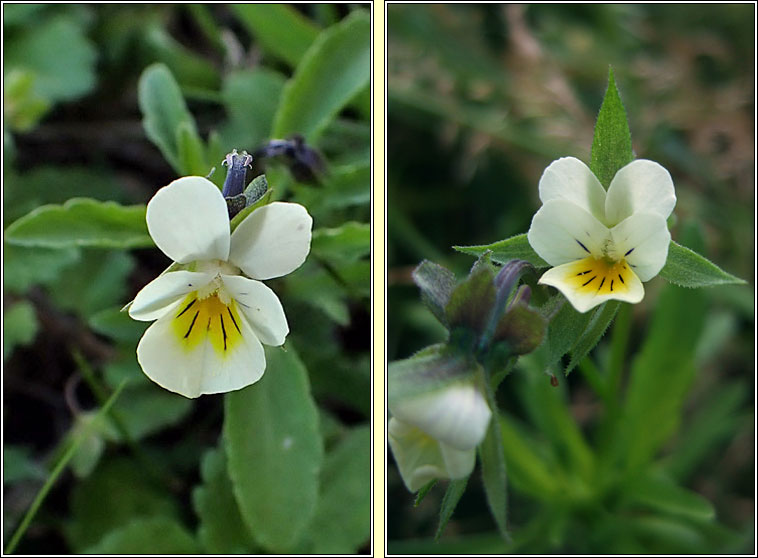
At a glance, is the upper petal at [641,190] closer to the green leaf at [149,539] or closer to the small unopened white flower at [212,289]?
the small unopened white flower at [212,289]

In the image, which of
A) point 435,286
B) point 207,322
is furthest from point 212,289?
point 435,286

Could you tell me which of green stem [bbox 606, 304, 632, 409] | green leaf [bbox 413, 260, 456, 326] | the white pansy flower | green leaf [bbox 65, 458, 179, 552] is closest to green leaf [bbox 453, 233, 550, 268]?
green leaf [bbox 413, 260, 456, 326]

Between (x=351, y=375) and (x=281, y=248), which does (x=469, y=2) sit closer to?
(x=351, y=375)

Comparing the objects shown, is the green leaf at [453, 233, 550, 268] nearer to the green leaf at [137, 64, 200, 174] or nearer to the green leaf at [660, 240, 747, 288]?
the green leaf at [660, 240, 747, 288]

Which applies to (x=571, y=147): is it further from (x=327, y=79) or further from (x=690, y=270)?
(x=690, y=270)

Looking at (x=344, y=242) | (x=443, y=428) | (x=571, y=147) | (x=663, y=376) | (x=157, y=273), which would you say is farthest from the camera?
(x=571, y=147)

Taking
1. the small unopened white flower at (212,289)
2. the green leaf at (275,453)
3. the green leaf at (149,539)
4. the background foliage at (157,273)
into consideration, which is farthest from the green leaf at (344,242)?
the green leaf at (149,539)
